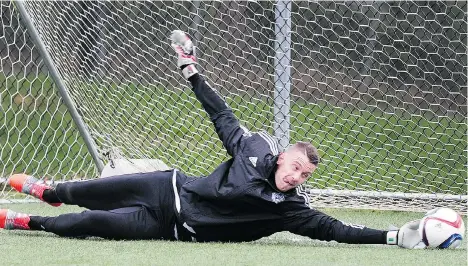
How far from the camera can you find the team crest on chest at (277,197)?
18.8 ft

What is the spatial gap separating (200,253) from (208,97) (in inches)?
46.1

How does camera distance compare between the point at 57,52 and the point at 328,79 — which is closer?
the point at 57,52

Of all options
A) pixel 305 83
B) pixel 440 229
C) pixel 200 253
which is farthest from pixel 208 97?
pixel 305 83

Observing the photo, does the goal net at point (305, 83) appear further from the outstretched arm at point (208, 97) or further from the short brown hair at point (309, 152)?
the short brown hair at point (309, 152)

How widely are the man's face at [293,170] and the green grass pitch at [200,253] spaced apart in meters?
0.36

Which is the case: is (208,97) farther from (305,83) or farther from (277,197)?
(305,83)

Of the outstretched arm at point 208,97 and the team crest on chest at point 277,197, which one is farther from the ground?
the outstretched arm at point 208,97

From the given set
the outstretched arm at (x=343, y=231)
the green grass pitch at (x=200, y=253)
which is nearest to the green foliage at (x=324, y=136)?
the green grass pitch at (x=200, y=253)

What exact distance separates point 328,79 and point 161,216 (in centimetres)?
282

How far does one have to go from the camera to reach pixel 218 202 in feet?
19.2

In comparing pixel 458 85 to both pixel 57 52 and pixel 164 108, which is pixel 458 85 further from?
pixel 57 52

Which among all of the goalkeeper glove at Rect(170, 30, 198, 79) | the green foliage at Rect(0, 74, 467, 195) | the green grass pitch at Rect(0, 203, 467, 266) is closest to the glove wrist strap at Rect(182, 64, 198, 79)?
the goalkeeper glove at Rect(170, 30, 198, 79)

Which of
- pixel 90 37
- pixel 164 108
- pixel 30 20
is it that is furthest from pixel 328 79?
pixel 30 20

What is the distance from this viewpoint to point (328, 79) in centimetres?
840
